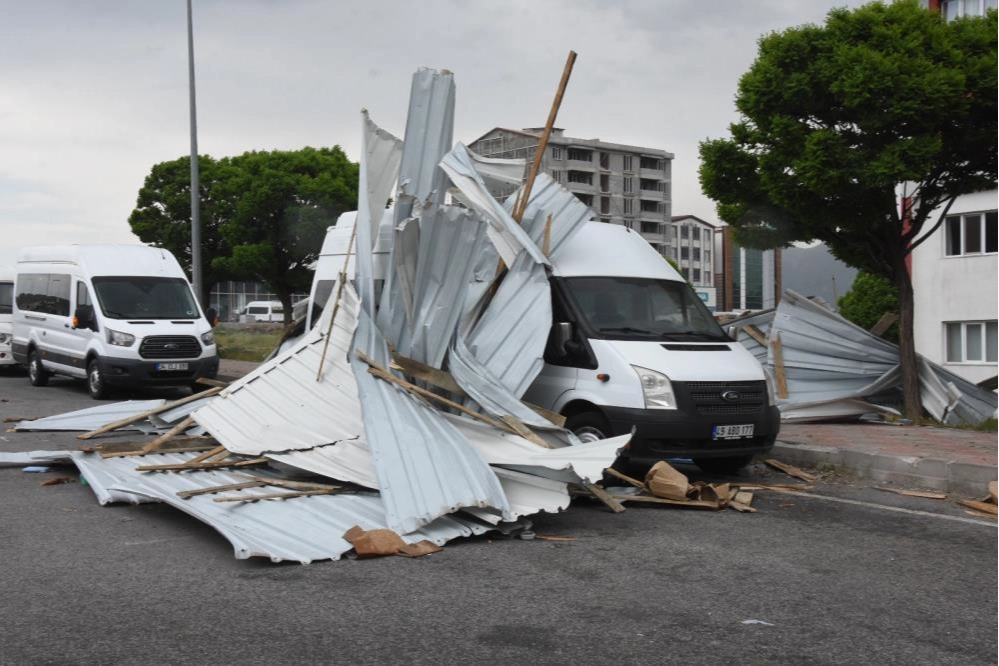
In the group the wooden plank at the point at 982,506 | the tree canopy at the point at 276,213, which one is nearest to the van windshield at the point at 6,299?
the wooden plank at the point at 982,506

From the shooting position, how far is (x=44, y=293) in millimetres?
19172

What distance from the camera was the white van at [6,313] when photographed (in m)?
22.2

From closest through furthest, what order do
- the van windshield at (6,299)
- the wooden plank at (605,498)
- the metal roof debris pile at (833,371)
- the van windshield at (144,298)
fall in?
1. the wooden plank at (605,498)
2. the metal roof debris pile at (833,371)
3. the van windshield at (144,298)
4. the van windshield at (6,299)

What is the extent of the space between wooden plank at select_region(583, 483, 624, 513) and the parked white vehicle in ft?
3.04

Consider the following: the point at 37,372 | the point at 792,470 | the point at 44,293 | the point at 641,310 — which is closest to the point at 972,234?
the point at 792,470

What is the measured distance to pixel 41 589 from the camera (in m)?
5.54

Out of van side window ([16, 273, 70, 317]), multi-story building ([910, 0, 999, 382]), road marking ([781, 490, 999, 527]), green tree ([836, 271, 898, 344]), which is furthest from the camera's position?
green tree ([836, 271, 898, 344])

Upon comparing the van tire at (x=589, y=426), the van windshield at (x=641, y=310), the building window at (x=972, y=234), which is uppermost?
the building window at (x=972, y=234)

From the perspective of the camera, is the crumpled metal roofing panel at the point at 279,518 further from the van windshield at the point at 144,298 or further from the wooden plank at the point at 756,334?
the van windshield at the point at 144,298

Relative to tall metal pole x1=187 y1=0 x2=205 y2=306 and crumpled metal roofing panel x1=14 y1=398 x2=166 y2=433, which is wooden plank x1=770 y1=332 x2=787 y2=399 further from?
tall metal pole x1=187 y1=0 x2=205 y2=306

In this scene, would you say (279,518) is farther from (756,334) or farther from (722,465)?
(756,334)

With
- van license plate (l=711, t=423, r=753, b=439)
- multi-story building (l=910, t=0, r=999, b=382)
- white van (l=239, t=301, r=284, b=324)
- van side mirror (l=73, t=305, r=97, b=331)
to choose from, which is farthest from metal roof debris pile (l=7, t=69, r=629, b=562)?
white van (l=239, t=301, r=284, b=324)

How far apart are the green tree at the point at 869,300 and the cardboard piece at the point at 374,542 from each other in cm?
2375

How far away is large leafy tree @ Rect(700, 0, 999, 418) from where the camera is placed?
13.2m
